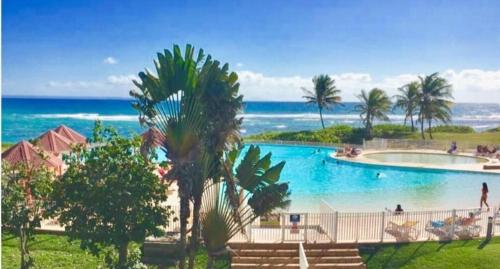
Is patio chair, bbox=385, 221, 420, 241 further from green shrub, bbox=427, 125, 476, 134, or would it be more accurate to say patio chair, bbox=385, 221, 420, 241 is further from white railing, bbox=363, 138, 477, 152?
green shrub, bbox=427, 125, 476, 134

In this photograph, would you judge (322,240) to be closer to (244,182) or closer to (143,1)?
(244,182)

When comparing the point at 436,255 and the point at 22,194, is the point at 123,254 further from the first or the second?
the point at 436,255

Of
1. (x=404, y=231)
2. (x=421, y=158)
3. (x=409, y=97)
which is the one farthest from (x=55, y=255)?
(x=409, y=97)

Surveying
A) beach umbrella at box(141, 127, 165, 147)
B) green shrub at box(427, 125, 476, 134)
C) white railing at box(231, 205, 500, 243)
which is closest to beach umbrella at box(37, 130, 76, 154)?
white railing at box(231, 205, 500, 243)

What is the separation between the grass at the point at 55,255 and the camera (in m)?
10.3

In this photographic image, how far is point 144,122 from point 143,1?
1925 centimetres

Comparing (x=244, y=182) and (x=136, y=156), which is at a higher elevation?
(x=136, y=156)

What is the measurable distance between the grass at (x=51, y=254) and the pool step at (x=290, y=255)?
11.2 ft

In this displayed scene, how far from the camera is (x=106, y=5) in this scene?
2769 cm

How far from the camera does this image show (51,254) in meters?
10.8

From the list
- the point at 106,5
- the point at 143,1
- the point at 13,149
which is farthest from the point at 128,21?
the point at 13,149

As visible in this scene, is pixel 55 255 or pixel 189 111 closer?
pixel 189 111

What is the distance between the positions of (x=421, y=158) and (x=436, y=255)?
21265 millimetres

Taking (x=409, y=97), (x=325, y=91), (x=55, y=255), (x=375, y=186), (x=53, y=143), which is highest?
(x=325, y=91)
